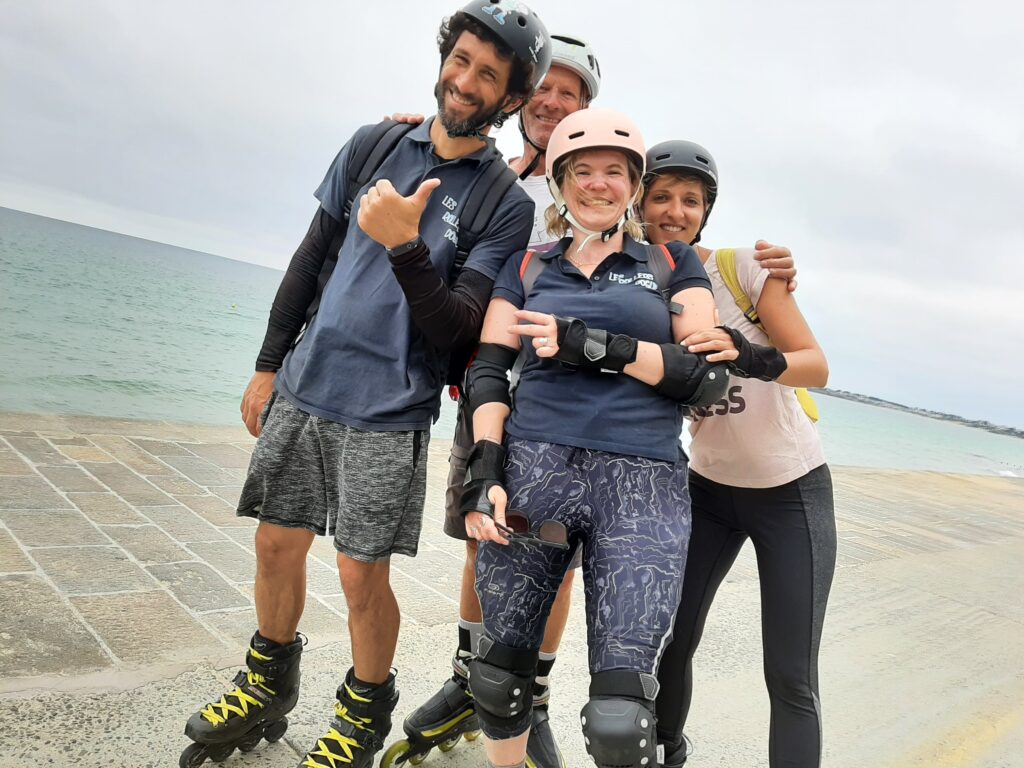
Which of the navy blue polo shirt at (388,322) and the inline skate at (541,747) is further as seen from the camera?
the inline skate at (541,747)

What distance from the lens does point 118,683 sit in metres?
2.66

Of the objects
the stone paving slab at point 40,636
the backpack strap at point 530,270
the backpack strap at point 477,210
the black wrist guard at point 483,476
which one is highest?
the backpack strap at point 477,210

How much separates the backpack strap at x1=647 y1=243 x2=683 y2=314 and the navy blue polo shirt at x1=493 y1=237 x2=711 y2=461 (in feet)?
0.05

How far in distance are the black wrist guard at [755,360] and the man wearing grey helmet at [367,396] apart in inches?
28.8

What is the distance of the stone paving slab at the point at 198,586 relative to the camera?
11.7 feet

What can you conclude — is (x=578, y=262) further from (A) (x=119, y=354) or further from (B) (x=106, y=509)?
(A) (x=119, y=354)

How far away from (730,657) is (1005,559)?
5.85 m

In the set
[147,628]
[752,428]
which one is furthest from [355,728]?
[752,428]

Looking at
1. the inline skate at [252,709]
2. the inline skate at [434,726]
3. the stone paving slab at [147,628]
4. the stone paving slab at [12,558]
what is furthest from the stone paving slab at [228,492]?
the inline skate at [434,726]

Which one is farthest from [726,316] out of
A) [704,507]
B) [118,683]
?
[118,683]

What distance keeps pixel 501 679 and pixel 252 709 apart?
Result: 0.94 m

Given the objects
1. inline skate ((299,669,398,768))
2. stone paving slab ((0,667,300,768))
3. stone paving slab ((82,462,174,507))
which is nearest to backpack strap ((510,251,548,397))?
Result: inline skate ((299,669,398,768))

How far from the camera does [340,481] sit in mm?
2328

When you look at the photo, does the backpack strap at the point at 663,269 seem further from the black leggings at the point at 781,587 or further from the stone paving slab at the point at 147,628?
the stone paving slab at the point at 147,628
